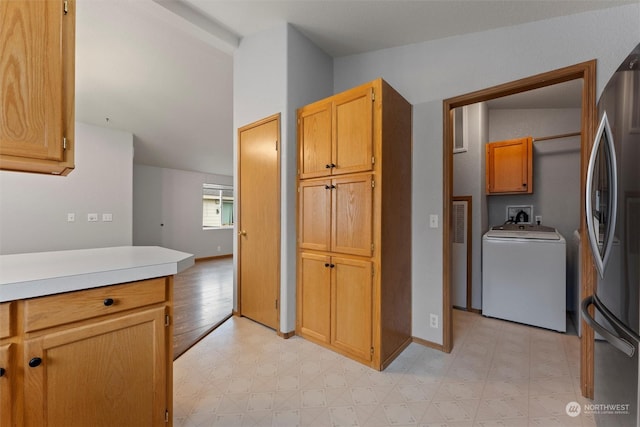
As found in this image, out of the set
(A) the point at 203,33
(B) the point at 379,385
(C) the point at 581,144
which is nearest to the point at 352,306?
(B) the point at 379,385

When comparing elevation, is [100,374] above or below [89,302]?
below

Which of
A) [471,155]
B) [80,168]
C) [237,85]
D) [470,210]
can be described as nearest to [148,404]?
[237,85]

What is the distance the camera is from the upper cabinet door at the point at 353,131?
77.6 inches

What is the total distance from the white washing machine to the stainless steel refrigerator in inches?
62.0

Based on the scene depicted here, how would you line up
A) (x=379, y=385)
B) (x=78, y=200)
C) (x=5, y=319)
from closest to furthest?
(x=5, y=319), (x=379, y=385), (x=78, y=200)

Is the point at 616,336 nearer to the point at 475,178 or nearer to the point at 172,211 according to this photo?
A: the point at 475,178

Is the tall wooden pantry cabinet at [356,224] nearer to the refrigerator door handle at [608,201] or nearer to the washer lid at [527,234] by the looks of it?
the refrigerator door handle at [608,201]

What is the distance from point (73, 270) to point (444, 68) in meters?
2.73

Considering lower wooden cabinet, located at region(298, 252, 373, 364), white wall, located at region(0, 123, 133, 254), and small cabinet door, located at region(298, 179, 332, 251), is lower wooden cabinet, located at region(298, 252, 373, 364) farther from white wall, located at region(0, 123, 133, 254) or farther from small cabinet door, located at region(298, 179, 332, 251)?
white wall, located at region(0, 123, 133, 254)

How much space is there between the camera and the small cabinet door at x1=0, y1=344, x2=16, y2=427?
2.73ft

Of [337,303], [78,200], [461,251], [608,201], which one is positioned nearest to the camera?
[608,201]

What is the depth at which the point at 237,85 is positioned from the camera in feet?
9.55

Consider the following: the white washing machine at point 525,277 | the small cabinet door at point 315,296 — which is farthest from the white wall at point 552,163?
the small cabinet door at point 315,296

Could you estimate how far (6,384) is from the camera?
84 centimetres
